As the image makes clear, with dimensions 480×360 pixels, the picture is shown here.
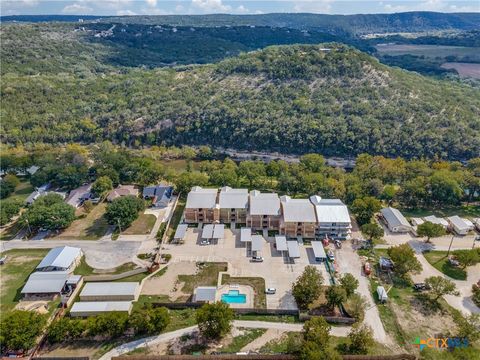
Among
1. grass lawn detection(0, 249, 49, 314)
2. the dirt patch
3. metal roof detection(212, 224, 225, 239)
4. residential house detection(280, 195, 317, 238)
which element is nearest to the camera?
grass lawn detection(0, 249, 49, 314)

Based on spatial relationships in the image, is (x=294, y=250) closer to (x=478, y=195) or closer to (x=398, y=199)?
(x=398, y=199)

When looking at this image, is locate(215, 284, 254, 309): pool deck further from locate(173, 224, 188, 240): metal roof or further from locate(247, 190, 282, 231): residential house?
locate(247, 190, 282, 231): residential house

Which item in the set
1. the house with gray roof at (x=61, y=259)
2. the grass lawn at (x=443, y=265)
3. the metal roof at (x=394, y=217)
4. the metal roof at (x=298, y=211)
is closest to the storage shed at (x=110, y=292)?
the house with gray roof at (x=61, y=259)

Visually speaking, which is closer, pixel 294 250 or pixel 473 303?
pixel 473 303

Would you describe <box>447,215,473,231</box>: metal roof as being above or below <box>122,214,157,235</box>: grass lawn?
above

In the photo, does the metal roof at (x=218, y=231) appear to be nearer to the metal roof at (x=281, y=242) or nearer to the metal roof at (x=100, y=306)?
the metal roof at (x=281, y=242)

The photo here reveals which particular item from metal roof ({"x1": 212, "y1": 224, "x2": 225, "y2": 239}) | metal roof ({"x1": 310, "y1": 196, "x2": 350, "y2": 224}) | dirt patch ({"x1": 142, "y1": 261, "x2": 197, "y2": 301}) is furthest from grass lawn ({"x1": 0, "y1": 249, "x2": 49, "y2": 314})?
metal roof ({"x1": 310, "y1": 196, "x2": 350, "y2": 224})

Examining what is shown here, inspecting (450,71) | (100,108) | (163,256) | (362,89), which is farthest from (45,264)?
(450,71)
